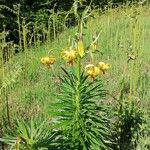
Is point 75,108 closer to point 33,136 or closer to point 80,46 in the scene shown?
point 33,136

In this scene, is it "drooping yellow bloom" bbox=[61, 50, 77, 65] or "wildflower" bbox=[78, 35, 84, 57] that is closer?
"wildflower" bbox=[78, 35, 84, 57]

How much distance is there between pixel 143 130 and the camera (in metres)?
4.64

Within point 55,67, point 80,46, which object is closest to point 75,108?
point 80,46

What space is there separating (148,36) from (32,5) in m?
2.98

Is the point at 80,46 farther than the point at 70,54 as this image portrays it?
No

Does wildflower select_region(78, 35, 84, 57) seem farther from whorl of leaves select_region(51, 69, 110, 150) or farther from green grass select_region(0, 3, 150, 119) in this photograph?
green grass select_region(0, 3, 150, 119)

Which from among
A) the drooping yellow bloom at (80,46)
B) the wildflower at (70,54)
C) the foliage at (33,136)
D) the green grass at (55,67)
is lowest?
the green grass at (55,67)

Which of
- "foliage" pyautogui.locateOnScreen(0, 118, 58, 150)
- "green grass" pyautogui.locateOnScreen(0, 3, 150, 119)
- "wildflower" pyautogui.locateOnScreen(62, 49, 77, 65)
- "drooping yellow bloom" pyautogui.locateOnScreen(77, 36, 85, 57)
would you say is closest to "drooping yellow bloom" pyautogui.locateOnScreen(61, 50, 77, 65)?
"wildflower" pyautogui.locateOnScreen(62, 49, 77, 65)

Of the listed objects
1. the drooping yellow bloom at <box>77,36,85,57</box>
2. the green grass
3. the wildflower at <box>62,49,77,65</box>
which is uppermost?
the drooping yellow bloom at <box>77,36,85,57</box>

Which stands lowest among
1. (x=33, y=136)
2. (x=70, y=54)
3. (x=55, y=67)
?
(x=55, y=67)

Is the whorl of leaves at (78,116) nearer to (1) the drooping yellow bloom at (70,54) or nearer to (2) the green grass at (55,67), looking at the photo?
(1) the drooping yellow bloom at (70,54)

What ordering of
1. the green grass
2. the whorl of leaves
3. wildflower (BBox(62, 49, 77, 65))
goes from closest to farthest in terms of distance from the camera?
wildflower (BBox(62, 49, 77, 65)), the whorl of leaves, the green grass

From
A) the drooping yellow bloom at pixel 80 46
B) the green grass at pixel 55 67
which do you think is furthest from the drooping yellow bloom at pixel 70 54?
the green grass at pixel 55 67

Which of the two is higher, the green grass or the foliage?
the foliage
